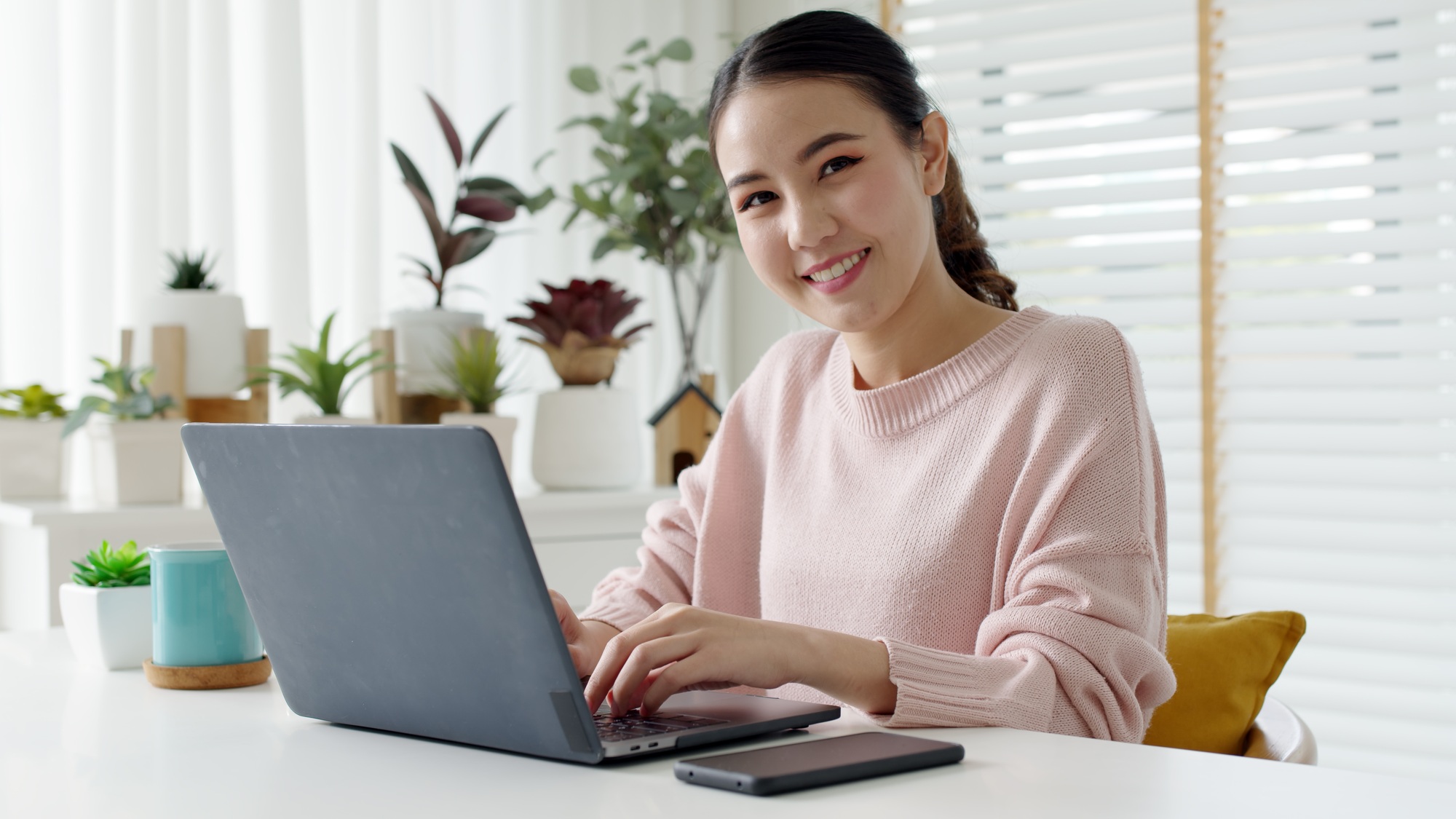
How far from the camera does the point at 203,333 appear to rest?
2.08 m

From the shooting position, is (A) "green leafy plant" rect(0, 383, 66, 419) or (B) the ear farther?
(A) "green leafy plant" rect(0, 383, 66, 419)

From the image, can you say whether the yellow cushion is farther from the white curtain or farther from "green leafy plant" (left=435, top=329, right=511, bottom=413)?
the white curtain

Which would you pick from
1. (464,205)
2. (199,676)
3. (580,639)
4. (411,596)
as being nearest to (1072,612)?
(580,639)

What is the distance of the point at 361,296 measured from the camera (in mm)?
2592

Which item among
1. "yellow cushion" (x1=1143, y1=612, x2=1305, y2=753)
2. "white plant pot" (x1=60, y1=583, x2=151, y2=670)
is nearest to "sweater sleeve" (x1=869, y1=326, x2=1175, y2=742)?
"yellow cushion" (x1=1143, y1=612, x2=1305, y2=753)

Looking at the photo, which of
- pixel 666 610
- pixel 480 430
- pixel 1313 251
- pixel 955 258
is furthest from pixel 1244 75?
pixel 480 430

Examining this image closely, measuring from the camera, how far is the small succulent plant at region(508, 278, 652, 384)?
2.36m

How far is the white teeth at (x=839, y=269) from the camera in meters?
1.25

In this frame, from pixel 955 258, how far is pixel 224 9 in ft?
5.19

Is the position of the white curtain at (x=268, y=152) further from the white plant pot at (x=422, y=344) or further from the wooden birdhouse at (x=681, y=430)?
the wooden birdhouse at (x=681, y=430)

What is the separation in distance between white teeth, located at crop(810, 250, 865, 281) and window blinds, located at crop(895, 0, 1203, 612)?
1358 mm

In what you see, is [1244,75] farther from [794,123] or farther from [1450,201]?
[794,123]

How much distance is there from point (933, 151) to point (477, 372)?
116 centimetres

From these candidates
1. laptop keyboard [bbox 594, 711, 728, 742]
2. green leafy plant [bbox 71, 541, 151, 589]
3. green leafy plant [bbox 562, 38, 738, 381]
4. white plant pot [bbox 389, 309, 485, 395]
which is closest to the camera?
laptop keyboard [bbox 594, 711, 728, 742]
